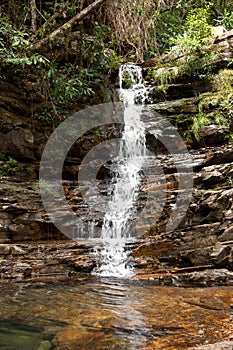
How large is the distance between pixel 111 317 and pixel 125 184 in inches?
227

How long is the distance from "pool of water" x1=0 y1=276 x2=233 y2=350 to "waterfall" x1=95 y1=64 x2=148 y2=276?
4.10ft

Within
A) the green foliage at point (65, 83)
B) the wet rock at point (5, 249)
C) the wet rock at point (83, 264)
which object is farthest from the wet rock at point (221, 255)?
the green foliage at point (65, 83)

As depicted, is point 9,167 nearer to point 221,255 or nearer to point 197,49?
point 221,255

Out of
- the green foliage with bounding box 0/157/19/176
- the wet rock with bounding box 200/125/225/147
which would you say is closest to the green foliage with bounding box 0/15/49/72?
the green foliage with bounding box 0/157/19/176

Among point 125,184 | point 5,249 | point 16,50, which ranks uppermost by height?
point 16,50

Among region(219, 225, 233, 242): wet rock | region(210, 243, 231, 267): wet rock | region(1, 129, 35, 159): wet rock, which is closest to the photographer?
region(210, 243, 231, 267): wet rock

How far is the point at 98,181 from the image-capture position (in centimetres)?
916

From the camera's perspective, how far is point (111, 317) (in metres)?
3.24

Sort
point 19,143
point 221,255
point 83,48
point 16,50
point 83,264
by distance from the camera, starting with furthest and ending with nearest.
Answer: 1. point 83,48
2. point 19,143
3. point 16,50
4. point 83,264
5. point 221,255

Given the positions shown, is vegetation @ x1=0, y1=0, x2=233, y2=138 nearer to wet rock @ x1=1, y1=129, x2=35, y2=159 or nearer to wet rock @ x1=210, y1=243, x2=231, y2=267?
wet rock @ x1=1, y1=129, x2=35, y2=159

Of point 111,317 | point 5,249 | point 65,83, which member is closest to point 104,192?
point 65,83

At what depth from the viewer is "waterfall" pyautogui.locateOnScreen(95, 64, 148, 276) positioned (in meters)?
6.12

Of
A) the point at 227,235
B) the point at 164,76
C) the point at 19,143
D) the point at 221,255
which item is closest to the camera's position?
the point at 221,255

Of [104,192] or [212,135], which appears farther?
[212,135]
